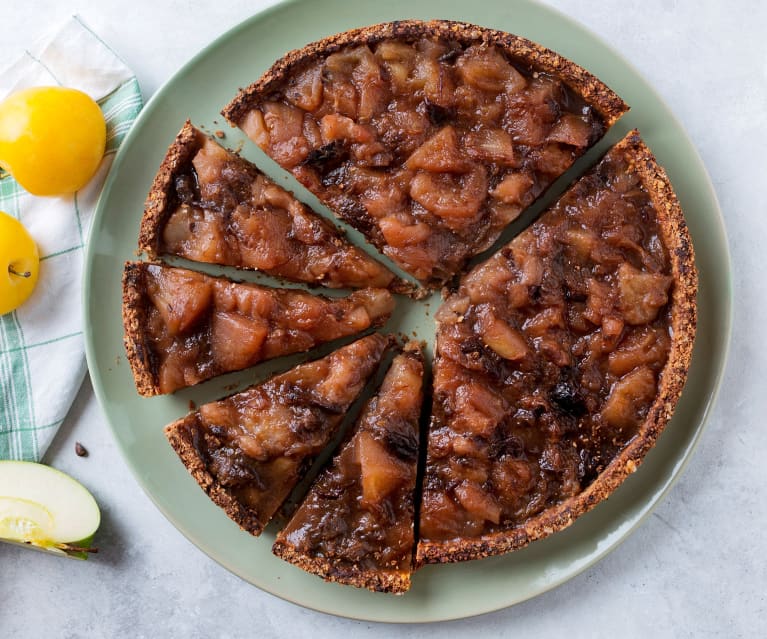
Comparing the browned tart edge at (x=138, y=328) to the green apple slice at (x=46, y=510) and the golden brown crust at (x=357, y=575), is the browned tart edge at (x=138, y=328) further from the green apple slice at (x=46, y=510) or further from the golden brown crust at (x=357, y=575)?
the golden brown crust at (x=357, y=575)

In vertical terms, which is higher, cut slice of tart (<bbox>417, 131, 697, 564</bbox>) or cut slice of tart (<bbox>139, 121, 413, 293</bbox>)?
cut slice of tart (<bbox>417, 131, 697, 564</bbox>)

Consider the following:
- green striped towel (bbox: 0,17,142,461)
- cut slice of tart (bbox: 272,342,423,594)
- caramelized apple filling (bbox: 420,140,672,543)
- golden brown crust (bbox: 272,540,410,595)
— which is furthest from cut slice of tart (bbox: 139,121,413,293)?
golden brown crust (bbox: 272,540,410,595)

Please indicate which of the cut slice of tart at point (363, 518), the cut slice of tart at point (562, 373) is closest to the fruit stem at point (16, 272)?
the cut slice of tart at point (363, 518)

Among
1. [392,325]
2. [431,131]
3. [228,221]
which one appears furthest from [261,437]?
[431,131]

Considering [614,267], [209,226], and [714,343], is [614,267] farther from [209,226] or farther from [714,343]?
[209,226]

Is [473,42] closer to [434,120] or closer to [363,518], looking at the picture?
[434,120]

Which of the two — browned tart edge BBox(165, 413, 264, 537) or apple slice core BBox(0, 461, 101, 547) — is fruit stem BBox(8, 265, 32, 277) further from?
browned tart edge BBox(165, 413, 264, 537)

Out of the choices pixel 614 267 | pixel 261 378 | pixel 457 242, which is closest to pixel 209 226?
pixel 261 378
